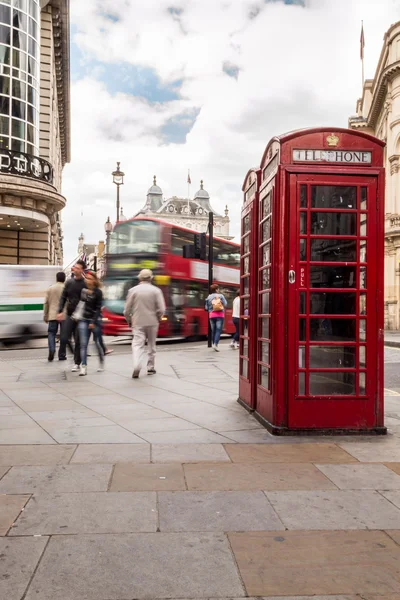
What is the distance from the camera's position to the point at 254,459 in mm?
4578

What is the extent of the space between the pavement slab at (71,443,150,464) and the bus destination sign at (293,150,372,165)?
9.39 ft

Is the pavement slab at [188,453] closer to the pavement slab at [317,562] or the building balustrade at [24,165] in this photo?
the pavement slab at [317,562]

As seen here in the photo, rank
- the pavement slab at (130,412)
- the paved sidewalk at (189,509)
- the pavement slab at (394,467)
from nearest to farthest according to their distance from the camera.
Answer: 1. the paved sidewalk at (189,509)
2. the pavement slab at (394,467)
3. the pavement slab at (130,412)

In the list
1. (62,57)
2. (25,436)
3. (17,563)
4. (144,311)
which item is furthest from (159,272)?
(62,57)

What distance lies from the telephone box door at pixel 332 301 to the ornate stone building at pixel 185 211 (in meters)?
122

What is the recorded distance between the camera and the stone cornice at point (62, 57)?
27.7 m

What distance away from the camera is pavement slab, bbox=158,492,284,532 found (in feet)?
10.5

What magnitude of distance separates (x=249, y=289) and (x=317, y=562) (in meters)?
4.06

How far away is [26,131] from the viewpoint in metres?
24.1

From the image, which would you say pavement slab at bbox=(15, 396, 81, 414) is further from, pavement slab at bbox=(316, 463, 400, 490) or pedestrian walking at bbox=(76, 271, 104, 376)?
pavement slab at bbox=(316, 463, 400, 490)

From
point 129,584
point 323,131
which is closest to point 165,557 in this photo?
point 129,584

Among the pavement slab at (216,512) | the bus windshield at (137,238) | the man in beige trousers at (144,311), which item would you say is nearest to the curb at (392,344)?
the bus windshield at (137,238)

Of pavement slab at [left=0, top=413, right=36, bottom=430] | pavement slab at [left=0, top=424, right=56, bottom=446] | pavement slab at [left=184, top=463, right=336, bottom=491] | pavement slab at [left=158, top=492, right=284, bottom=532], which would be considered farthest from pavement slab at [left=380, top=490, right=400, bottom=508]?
pavement slab at [left=0, top=413, right=36, bottom=430]

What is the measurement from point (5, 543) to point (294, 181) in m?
3.77
